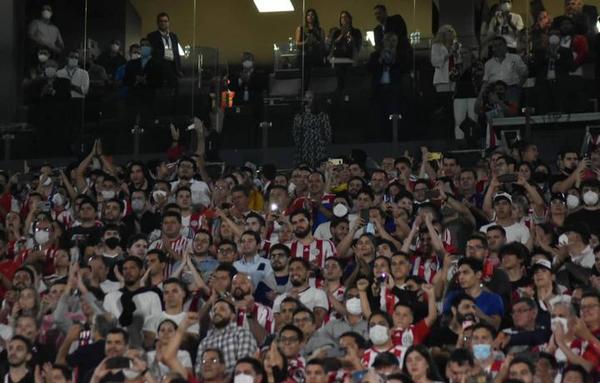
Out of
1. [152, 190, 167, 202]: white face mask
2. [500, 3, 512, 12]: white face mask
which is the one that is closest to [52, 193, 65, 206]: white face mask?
[152, 190, 167, 202]: white face mask

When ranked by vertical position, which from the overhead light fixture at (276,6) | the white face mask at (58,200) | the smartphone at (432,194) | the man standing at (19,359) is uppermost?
the overhead light fixture at (276,6)

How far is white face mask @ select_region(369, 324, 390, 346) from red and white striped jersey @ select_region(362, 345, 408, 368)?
0.07 meters

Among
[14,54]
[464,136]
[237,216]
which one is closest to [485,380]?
[237,216]

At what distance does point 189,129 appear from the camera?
22.6 meters

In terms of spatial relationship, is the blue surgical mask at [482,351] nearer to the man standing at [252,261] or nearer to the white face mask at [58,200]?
the man standing at [252,261]

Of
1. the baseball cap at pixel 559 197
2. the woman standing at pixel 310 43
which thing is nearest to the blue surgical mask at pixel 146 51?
the woman standing at pixel 310 43

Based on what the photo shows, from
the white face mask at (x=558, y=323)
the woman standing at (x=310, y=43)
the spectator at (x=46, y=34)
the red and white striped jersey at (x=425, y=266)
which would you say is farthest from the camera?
the spectator at (x=46, y=34)

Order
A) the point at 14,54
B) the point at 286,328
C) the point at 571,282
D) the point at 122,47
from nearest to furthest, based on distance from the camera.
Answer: the point at 286,328 < the point at 571,282 < the point at 122,47 < the point at 14,54

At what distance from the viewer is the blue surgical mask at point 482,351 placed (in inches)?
489

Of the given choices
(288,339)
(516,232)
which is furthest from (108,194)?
(288,339)

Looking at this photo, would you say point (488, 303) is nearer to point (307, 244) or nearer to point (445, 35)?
point (307, 244)

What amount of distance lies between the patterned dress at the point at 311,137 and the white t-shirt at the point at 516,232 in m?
5.57

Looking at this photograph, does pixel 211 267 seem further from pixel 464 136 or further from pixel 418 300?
pixel 464 136

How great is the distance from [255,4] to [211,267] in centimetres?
964
